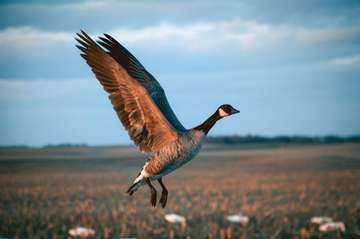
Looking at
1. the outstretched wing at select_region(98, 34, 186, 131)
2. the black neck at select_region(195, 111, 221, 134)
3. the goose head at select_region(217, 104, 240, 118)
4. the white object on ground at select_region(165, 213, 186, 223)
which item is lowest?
the white object on ground at select_region(165, 213, 186, 223)

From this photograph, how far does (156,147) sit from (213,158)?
123 meters

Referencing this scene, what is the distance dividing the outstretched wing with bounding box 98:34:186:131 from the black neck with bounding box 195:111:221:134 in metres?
0.27

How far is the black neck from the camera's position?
9.66ft

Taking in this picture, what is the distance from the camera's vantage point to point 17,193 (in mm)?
48094

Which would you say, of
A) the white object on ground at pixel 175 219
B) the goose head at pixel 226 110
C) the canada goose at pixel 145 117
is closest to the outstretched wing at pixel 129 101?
the canada goose at pixel 145 117

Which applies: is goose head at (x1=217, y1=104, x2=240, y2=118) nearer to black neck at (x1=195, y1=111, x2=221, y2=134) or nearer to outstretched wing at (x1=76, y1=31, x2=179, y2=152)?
black neck at (x1=195, y1=111, x2=221, y2=134)

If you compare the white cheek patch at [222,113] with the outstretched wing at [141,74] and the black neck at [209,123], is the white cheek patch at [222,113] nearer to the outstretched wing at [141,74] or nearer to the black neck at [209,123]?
the black neck at [209,123]

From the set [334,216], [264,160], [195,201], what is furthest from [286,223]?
[264,160]

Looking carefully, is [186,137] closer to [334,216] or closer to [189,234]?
[189,234]

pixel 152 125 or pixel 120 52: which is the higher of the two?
pixel 120 52

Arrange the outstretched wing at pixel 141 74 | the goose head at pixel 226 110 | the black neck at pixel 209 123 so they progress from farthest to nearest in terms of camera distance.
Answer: the outstretched wing at pixel 141 74 → the black neck at pixel 209 123 → the goose head at pixel 226 110

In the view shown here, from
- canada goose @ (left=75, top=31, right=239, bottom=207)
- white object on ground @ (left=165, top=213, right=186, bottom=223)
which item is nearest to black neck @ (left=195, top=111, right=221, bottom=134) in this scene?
canada goose @ (left=75, top=31, right=239, bottom=207)

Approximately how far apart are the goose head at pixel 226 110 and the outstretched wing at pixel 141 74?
443mm

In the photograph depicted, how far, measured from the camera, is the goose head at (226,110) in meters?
2.83
